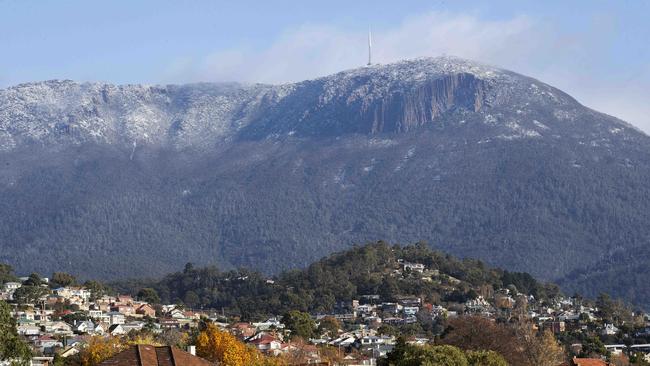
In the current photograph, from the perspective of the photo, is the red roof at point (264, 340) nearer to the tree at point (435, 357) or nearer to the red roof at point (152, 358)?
the tree at point (435, 357)

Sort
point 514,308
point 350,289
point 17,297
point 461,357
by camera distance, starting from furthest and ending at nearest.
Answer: point 350,289 → point 514,308 → point 17,297 → point 461,357

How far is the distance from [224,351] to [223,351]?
136 mm

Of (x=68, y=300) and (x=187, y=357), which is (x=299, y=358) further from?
(x=68, y=300)

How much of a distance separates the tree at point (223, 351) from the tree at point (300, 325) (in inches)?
1550

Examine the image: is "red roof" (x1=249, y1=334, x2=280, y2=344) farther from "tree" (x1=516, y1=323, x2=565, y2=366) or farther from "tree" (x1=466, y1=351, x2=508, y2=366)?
"tree" (x1=466, y1=351, x2=508, y2=366)

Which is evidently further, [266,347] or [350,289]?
[350,289]

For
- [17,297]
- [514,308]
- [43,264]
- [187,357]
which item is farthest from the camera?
[43,264]

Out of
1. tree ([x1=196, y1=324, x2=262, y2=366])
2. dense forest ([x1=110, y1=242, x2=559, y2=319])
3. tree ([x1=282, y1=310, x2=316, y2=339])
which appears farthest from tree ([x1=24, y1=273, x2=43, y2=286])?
tree ([x1=196, y1=324, x2=262, y2=366])

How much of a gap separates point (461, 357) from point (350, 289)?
94.1 metres

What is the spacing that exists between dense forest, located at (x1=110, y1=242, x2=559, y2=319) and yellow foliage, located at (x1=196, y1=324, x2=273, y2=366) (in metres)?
68.4

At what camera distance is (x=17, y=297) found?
126 m

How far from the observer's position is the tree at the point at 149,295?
148 m

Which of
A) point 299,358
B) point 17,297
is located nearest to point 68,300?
point 17,297

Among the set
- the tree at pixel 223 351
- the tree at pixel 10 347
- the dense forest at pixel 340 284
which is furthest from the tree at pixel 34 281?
the tree at pixel 10 347
